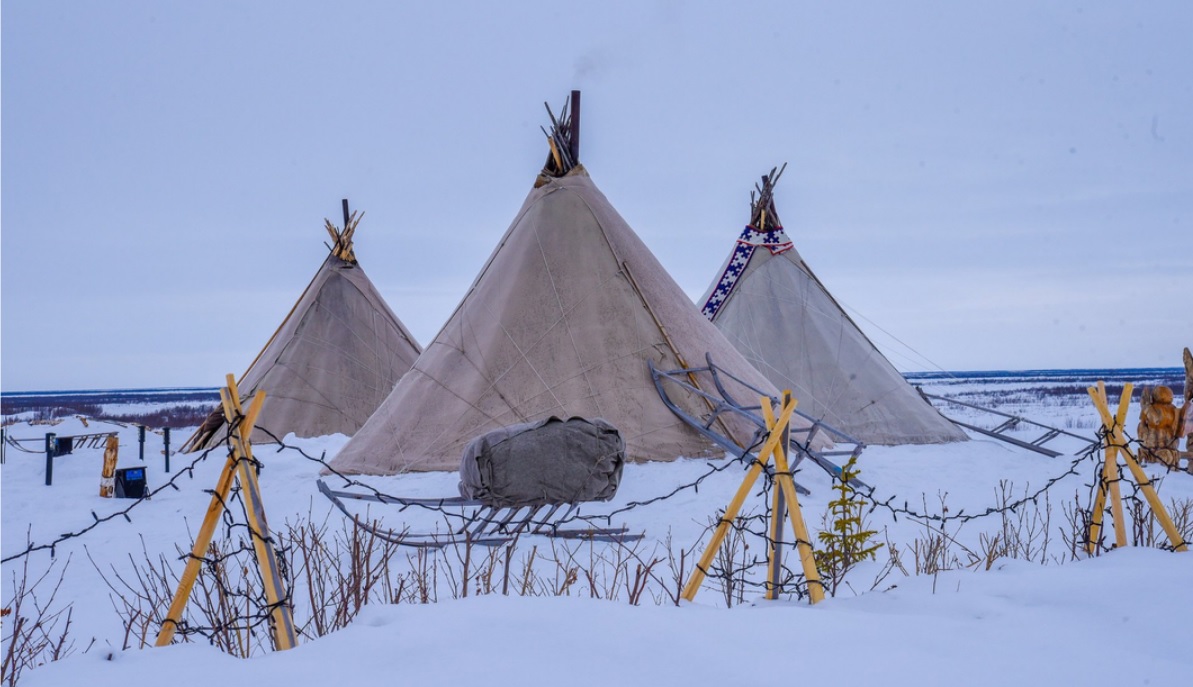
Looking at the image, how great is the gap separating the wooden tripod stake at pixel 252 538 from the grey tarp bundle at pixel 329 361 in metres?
9.33

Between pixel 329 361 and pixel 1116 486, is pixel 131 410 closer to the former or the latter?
pixel 329 361

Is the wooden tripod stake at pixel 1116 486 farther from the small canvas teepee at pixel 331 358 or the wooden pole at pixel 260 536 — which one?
the small canvas teepee at pixel 331 358

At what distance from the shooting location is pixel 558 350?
8.02 m

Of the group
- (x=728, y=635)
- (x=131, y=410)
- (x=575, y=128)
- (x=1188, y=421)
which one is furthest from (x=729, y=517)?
(x=131, y=410)

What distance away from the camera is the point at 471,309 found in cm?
851

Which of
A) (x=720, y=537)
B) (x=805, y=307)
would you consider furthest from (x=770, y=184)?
(x=720, y=537)

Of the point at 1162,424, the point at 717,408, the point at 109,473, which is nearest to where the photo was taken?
the point at 717,408

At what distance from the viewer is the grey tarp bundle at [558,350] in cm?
766

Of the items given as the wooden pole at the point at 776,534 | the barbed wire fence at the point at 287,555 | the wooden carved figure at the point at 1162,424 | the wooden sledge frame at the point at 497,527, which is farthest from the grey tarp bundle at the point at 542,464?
the wooden carved figure at the point at 1162,424

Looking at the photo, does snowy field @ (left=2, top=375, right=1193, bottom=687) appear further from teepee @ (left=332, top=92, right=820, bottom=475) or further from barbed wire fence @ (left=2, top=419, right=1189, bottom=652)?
teepee @ (left=332, top=92, right=820, bottom=475)

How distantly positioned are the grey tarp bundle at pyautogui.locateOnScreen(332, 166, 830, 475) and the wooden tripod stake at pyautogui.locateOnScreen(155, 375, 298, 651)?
4584mm

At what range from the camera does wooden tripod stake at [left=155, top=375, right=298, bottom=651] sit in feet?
8.77

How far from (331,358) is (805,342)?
20.9 ft

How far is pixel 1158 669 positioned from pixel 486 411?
5.70 meters
